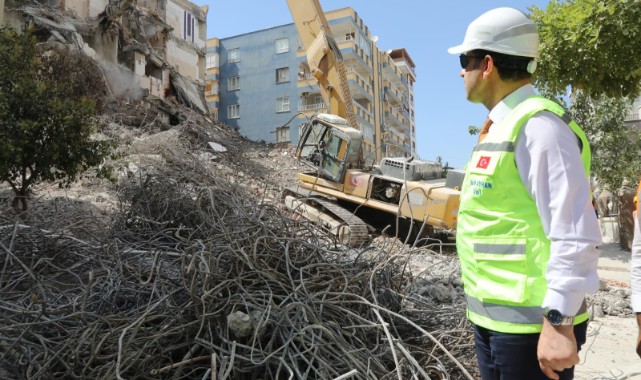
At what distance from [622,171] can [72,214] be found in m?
17.7

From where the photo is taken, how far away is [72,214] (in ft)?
20.9

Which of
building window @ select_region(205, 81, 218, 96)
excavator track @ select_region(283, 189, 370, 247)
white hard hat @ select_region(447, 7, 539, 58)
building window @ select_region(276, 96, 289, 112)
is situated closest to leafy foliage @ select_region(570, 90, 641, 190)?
excavator track @ select_region(283, 189, 370, 247)

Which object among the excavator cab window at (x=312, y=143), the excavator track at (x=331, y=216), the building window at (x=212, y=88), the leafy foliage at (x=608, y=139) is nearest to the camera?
the excavator track at (x=331, y=216)

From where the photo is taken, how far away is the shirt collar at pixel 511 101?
64.9 inches

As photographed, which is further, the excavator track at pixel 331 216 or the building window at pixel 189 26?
the building window at pixel 189 26

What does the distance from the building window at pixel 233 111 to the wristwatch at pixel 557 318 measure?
39.4 metres

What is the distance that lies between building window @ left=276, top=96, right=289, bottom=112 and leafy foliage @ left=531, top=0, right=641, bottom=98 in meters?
30.8

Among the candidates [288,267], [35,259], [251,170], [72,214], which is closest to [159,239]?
[35,259]

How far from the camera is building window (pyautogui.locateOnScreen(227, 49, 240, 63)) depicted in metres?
39.7

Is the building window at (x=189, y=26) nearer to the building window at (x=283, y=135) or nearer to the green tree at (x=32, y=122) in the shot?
the building window at (x=283, y=135)

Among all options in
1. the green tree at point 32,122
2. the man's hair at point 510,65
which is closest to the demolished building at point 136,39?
the green tree at point 32,122

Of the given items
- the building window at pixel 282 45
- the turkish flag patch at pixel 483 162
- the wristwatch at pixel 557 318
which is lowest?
the wristwatch at pixel 557 318

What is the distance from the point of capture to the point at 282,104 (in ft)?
121

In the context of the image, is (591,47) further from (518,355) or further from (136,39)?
(136,39)
